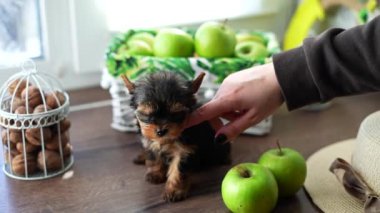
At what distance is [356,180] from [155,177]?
353 millimetres

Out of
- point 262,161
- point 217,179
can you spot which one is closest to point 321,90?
point 262,161

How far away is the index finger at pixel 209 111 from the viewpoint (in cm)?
81

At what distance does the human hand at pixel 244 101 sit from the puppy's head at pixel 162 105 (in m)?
0.03

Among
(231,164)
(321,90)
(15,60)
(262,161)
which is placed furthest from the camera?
(15,60)

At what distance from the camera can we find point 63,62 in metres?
1.27

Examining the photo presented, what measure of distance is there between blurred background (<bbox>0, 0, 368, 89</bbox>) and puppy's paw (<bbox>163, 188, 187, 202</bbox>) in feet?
1.77

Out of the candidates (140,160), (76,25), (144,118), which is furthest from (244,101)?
(76,25)

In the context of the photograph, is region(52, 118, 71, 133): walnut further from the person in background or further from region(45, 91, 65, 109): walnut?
the person in background

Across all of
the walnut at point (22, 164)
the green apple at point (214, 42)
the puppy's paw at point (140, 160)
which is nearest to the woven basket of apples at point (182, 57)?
the green apple at point (214, 42)

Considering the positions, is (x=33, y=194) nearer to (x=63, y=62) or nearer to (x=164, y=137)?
(x=164, y=137)

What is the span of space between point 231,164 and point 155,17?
494 mm

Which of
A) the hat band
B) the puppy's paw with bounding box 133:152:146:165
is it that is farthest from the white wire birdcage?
the hat band

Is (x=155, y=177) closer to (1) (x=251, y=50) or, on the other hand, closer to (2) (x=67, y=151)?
(2) (x=67, y=151)

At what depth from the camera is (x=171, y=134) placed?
81 cm
